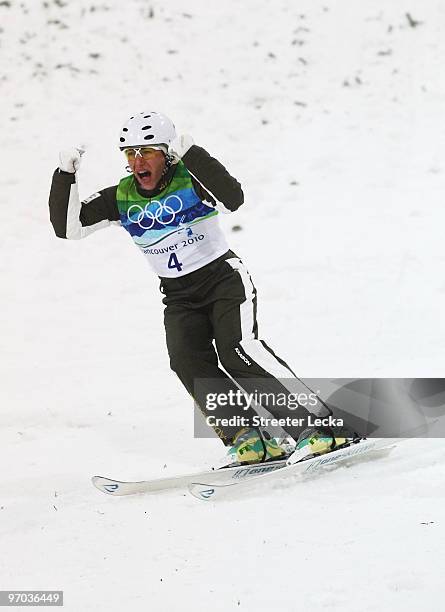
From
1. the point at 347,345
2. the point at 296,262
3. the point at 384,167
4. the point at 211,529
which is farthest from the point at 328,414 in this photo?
the point at 384,167

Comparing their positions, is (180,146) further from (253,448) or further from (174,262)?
(253,448)

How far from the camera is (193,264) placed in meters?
4.86

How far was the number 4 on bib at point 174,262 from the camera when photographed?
191 inches

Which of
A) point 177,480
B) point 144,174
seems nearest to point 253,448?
point 177,480

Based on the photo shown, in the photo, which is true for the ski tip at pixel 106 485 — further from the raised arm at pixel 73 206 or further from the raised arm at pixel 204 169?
the raised arm at pixel 204 169

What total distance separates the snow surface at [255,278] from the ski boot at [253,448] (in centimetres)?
41

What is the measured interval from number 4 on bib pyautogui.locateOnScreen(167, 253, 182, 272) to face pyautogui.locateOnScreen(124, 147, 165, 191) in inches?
16.2

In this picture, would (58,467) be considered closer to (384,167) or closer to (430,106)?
(384,167)

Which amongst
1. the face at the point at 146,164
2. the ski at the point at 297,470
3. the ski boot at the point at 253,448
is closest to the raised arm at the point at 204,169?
the face at the point at 146,164

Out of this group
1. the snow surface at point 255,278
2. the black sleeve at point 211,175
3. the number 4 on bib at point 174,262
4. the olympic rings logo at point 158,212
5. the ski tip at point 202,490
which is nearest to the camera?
the snow surface at point 255,278

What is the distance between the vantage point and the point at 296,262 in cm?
965

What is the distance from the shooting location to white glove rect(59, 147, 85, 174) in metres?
4.64

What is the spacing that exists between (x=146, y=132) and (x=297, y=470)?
2.03 meters

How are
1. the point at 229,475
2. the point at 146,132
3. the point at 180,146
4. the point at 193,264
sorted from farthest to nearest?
the point at 193,264 < the point at 229,475 < the point at 146,132 < the point at 180,146
